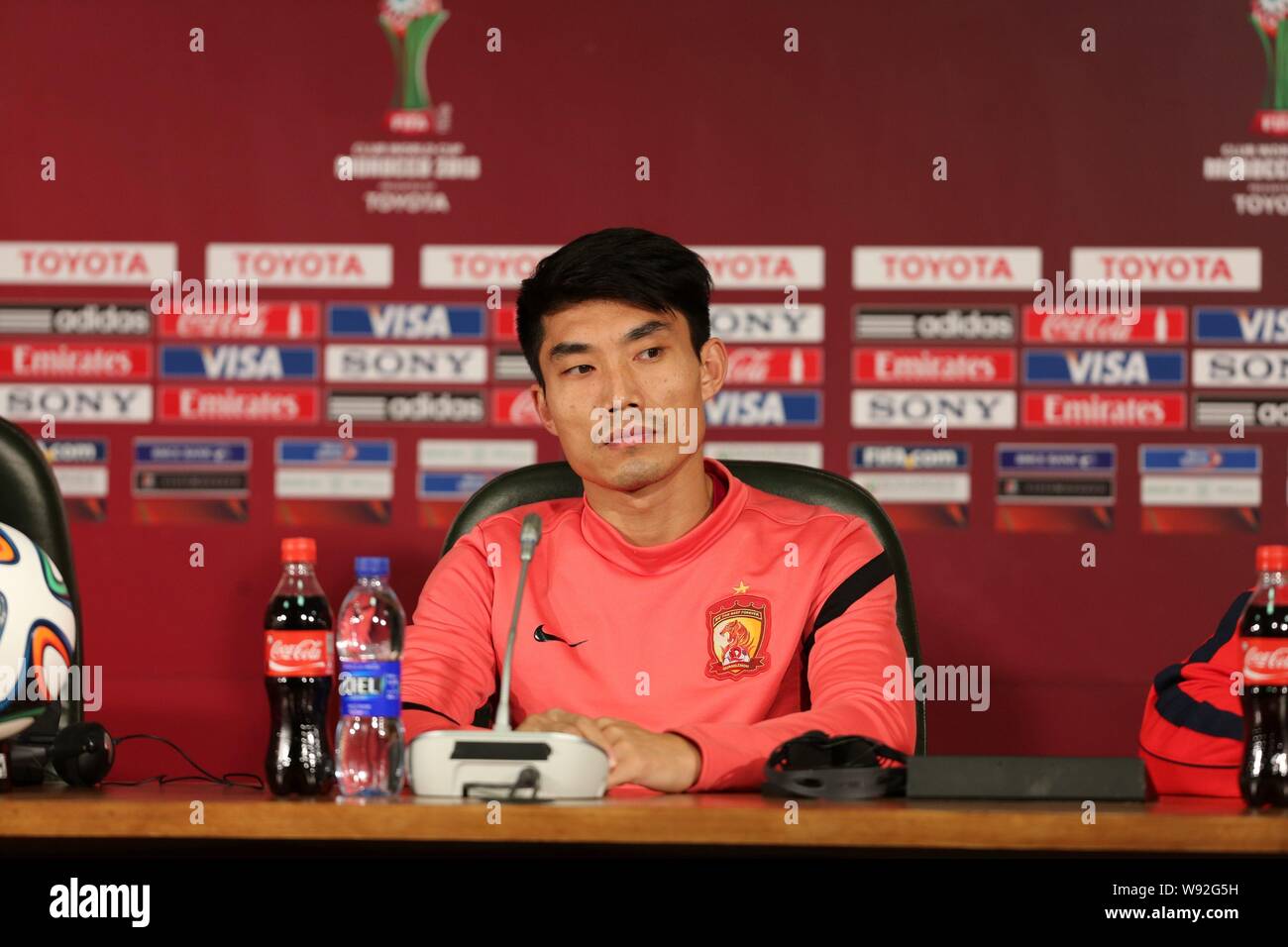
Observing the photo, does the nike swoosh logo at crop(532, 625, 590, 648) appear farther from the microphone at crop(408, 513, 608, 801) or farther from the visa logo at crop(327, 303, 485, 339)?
the visa logo at crop(327, 303, 485, 339)

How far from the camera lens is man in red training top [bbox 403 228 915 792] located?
1969mm

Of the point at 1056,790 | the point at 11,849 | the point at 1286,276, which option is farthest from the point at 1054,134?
the point at 11,849

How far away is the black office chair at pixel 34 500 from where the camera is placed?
1.94 metres

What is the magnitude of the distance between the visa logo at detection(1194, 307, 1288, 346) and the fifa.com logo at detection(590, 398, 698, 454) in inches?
65.5

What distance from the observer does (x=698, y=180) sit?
3.30 metres

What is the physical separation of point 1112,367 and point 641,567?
5.20 feet

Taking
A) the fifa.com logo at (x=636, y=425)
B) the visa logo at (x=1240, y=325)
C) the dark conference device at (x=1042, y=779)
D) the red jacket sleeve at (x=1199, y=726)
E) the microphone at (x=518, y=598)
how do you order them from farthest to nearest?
the visa logo at (x=1240, y=325) < the fifa.com logo at (x=636, y=425) < the red jacket sleeve at (x=1199, y=726) < the microphone at (x=518, y=598) < the dark conference device at (x=1042, y=779)

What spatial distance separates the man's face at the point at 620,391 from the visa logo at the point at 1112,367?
1.42 metres

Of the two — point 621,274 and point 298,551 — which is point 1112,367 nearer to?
point 621,274
